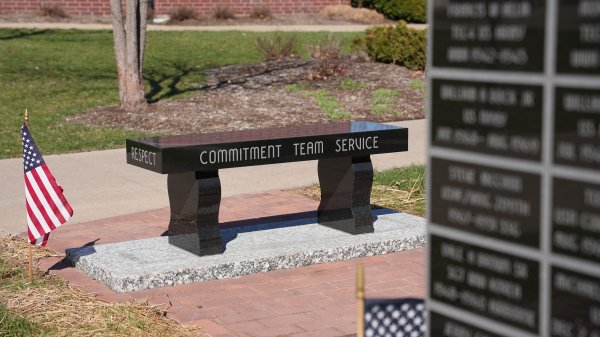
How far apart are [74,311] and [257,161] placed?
2.13m

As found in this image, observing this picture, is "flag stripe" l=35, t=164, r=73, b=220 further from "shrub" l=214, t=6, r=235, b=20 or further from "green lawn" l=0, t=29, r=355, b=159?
"shrub" l=214, t=6, r=235, b=20

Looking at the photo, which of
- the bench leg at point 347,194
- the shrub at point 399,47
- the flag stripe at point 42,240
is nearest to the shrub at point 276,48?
the shrub at point 399,47

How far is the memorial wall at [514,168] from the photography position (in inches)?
132

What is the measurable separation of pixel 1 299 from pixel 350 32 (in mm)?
21710

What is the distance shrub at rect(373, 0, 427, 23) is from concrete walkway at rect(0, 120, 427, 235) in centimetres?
1915

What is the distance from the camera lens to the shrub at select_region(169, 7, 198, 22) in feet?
99.7

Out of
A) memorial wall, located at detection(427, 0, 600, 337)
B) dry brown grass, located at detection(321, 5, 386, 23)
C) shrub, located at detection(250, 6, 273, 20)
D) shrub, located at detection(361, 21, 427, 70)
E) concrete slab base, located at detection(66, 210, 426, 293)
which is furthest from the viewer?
dry brown grass, located at detection(321, 5, 386, 23)

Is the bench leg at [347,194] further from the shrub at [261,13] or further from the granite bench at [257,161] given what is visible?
the shrub at [261,13]

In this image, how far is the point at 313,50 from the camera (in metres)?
21.7

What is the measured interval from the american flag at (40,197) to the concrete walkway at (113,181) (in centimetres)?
166

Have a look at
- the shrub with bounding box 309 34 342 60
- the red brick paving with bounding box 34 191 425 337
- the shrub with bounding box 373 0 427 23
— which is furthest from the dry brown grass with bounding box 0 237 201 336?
the shrub with bounding box 373 0 427 23

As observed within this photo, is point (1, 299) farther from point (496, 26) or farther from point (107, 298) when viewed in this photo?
point (496, 26)

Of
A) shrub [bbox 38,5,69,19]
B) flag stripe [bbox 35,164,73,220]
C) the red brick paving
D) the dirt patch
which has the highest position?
shrub [bbox 38,5,69,19]

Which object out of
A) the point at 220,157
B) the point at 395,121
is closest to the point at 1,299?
the point at 220,157
